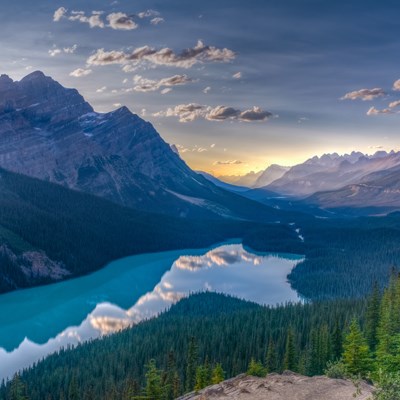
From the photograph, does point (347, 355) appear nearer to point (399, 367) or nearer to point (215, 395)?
point (399, 367)

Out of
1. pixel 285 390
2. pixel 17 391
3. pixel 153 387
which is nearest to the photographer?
pixel 285 390

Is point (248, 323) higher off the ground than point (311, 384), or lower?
lower

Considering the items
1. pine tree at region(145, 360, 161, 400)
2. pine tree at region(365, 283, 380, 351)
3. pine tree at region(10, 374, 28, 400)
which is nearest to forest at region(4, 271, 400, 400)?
pine tree at region(365, 283, 380, 351)

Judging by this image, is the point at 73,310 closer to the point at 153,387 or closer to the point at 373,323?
the point at 373,323

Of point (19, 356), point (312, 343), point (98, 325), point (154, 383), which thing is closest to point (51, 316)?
point (98, 325)

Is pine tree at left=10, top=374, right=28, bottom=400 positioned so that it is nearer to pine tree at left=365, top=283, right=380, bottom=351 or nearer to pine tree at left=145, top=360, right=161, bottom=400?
pine tree at left=145, top=360, right=161, bottom=400

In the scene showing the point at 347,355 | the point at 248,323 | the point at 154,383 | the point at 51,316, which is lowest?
the point at 51,316

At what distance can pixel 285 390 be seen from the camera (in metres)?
37.8

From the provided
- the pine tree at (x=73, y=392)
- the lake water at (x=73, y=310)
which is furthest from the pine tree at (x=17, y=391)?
the lake water at (x=73, y=310)

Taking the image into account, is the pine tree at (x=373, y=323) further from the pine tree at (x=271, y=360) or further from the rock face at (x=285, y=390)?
the rock face at (x=285, y=390)

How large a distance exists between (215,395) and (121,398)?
3960cm

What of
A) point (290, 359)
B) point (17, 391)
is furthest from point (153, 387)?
point (17, 391)

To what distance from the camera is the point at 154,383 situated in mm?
52125

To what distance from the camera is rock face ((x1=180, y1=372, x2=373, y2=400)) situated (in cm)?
3634
